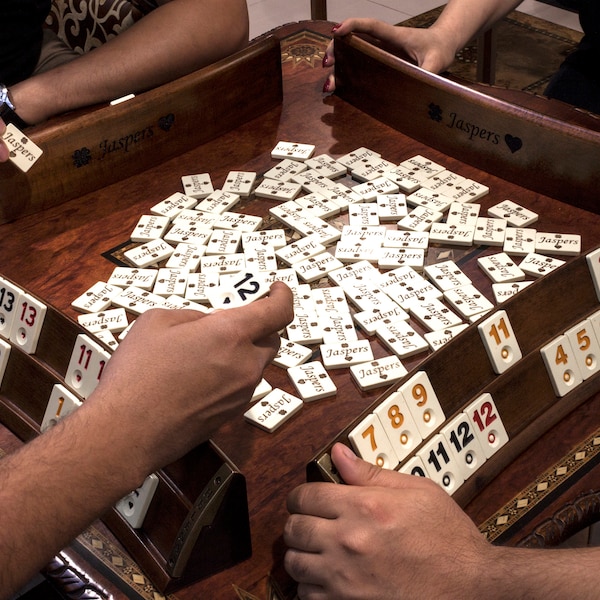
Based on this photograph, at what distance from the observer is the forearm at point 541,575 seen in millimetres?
951

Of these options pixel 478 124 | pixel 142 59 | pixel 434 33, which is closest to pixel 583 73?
pixel 434 33

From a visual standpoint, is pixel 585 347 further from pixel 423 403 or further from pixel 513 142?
pixel 513 142

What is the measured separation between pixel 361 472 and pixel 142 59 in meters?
1.49

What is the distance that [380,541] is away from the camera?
3.38 ft

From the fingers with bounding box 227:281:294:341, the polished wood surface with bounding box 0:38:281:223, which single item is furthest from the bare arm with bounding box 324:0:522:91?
the fingers with bounding box 227:281:294:341

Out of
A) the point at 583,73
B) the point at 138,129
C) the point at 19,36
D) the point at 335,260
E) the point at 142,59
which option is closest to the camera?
the point at 335,260

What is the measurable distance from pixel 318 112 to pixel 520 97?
1.84 ft

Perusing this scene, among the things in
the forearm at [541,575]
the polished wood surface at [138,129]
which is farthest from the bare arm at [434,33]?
the forearm at [541,575]

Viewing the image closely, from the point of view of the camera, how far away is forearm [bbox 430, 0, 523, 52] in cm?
237

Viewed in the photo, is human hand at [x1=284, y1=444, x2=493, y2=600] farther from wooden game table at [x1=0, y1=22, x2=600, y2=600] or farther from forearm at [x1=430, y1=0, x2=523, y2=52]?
forearm at [x1=430, y1=0, x2=523, y2=52]

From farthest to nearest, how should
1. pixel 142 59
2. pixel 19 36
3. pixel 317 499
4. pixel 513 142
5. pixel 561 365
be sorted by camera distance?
1. pixel 19 36
2. pixel 142 59
3. pixel 513 142
4. pixel 561 365
5. pixel 317 499

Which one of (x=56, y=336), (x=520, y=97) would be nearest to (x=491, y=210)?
(x=520, y=97)

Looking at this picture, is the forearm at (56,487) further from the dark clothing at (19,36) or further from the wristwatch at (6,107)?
the dark clothing at (19,36)

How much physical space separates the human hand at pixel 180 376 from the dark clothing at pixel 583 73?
1.74m
